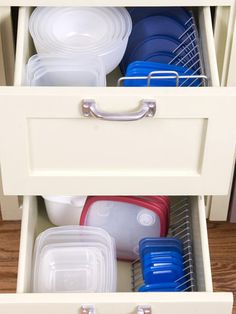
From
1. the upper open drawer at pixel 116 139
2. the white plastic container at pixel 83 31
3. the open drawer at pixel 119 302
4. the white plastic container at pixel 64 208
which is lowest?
the open drawer at pixel 119 302

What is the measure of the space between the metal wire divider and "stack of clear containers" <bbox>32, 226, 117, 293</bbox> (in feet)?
0.30

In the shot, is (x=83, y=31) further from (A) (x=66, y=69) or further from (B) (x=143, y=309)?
(B) (x=143, y=309)

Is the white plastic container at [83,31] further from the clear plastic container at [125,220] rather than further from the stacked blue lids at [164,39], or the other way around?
the clear plastic container at [125,220]

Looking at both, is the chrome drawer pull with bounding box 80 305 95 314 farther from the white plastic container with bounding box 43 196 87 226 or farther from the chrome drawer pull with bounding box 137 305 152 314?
the white plastic container with bounding box 43 196 87 226

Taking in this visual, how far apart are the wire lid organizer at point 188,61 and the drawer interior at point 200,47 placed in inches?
0.4

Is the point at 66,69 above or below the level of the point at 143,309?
above

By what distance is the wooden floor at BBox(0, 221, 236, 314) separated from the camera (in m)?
1.75

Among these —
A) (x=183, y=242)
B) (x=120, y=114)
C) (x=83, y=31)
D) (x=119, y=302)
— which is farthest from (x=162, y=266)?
(x=83, y=31)

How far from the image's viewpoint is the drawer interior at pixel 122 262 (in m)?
1.31

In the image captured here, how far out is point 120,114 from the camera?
1.17 metres

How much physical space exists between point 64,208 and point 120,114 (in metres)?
0.39

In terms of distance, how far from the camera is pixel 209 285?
4.19 feet

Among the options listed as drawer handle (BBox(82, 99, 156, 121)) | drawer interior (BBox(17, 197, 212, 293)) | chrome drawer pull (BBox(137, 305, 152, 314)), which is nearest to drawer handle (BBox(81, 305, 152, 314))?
chrome drawer pull (BBox(137, 305, 152, 314))

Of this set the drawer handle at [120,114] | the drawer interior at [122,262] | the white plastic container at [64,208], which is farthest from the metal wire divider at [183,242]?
the drawer handle at [120,114]
